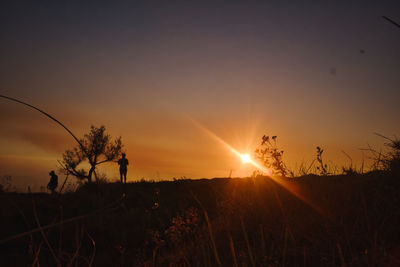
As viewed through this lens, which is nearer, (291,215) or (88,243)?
(291,215)

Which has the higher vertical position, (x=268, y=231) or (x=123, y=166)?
(x=123, y=166)

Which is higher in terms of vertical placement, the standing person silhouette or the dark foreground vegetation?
the standing person silhouette

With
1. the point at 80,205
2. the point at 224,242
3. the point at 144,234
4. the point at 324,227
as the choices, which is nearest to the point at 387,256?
the point at 324,227

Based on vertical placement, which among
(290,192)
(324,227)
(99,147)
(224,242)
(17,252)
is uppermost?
(99,147)

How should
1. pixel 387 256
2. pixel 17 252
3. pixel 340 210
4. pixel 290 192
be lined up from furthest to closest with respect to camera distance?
pixel 17 252
pixel 290 192
pixel 340 210
pixel 387 256

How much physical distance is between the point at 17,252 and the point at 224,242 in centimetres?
560

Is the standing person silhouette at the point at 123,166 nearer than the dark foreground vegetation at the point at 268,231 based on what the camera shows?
No

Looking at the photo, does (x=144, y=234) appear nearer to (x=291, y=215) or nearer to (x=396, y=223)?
(x=291, y=215)

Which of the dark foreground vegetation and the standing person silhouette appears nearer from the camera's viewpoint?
the dark foreground vegetation

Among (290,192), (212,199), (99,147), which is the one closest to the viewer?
(290,192)

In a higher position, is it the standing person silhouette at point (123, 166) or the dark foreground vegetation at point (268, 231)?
the standing person silhouette at point (123, 166)

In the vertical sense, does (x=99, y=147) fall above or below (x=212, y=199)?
above

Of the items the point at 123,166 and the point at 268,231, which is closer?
the point at 268,231

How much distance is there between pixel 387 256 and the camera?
268 cm
